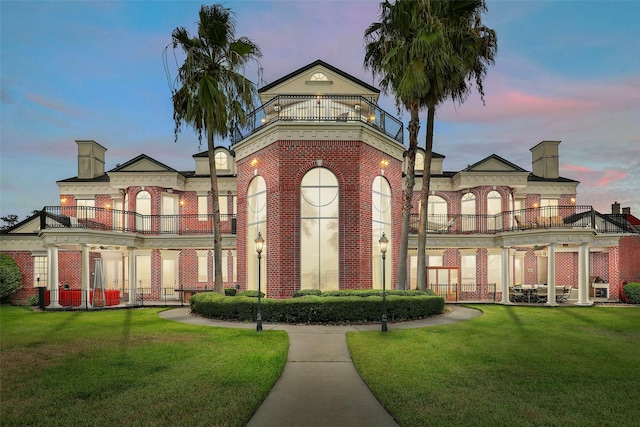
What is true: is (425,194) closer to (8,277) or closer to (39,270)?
(39,270)

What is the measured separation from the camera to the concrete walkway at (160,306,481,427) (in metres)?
5.99

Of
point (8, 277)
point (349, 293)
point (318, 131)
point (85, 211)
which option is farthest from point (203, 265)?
point (349, 293)

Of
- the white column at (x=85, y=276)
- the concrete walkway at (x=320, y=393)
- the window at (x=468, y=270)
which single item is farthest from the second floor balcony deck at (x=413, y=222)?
the concrete walkway at (x=320, y=393)

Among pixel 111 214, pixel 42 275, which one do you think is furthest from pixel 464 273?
pixel 42 275

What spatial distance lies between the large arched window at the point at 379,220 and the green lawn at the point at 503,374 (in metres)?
6.02

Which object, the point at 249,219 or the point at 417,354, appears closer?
the point at 417,354

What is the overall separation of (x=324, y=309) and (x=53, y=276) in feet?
58.0

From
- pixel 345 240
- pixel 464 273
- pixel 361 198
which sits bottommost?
pixel 464 273

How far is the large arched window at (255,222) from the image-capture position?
20.3m

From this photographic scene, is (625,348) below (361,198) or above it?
below

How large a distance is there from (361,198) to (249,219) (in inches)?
239

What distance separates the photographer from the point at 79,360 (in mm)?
9836

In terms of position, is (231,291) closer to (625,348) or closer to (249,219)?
(249,219)

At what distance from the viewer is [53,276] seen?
23.9m
